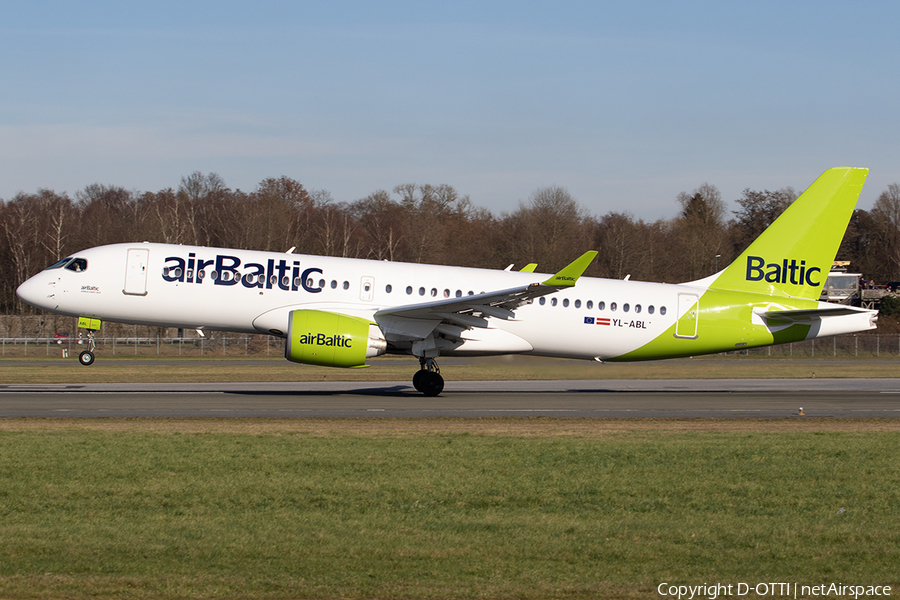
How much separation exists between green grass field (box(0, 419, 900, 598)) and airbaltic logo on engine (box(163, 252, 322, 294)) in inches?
335

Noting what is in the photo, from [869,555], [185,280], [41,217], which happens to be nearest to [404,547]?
[869,555]

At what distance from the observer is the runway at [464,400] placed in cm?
2167

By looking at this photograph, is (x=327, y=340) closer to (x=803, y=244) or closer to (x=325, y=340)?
(x=325, y=340)

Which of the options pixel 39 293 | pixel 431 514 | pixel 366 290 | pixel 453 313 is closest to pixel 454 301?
pixel 453 313

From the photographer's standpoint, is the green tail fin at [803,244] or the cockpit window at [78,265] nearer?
the cockpit window at [78,265]

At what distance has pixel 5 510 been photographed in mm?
10227

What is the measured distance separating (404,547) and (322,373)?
93.0 ft

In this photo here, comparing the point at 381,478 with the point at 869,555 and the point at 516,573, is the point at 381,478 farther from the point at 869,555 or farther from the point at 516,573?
the point at 869,555

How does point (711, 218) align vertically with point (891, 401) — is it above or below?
above

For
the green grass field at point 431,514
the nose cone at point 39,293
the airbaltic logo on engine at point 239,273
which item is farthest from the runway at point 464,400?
the green grass field at point 431,514

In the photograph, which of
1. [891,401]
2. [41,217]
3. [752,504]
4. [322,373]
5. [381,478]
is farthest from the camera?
[41,217]

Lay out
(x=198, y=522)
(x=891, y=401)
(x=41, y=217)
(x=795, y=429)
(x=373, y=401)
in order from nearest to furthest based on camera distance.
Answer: (x=198, y=522) < (x=795, y=429) < (x=373, y=401) < (x=891, y=401) < (x=41, y=217)

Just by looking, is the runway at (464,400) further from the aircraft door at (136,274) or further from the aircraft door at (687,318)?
the aircraft door at (136,274)

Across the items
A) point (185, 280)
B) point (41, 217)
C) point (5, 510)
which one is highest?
point (41, 217)
